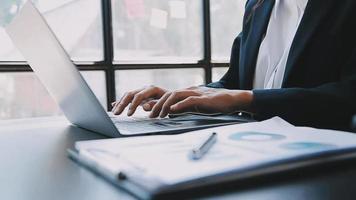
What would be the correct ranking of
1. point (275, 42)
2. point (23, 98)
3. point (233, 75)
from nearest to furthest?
point (275, 42)
point (233, 75)
point (23, 98)

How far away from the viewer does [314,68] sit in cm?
98

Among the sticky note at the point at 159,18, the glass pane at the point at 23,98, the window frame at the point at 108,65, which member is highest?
the sticky note at the point at 159,18

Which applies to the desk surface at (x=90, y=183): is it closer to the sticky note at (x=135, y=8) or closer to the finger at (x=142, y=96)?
the finger at (x=142, y=96)

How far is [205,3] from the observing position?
3334 millimetres

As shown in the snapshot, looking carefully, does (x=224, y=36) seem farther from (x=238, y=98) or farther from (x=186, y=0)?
(x=238, y=98)

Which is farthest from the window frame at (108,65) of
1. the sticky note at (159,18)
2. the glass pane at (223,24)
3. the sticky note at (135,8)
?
the glass pane at (223,24)

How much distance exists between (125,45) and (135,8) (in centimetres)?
30

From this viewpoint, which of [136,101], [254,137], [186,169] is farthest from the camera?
[136,101]

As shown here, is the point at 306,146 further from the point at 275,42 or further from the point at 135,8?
the point at 135,8

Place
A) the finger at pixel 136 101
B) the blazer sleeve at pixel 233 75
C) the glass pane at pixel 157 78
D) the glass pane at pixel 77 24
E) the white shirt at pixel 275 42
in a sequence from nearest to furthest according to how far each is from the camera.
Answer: the finger at pixel 136 101, the white shirt at pixel 275 42, the blazer sleeve at pixel 233 75, the glass pane at pixel 77 24, the glass pane at pixel 157 78

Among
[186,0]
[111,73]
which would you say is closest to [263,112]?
[111,73]

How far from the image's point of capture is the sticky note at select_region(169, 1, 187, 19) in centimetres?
319

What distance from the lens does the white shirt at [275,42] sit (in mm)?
1152

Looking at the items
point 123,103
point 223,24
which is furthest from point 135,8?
point 123,103
